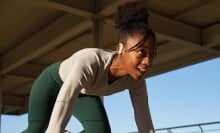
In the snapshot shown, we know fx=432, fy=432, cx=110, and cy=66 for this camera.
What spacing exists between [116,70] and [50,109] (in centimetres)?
44

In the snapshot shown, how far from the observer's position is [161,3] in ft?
27.8

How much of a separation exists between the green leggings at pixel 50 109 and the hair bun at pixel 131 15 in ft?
1.48

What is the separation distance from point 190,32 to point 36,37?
3581 millimetres

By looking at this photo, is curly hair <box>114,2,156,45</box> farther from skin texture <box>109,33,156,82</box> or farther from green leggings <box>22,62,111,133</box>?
green leggings <box>22,62,111,133</box>

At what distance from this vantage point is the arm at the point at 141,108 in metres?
2.05

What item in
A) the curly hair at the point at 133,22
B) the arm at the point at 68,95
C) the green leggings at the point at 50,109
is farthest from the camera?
the green leggings at the point at 50,109

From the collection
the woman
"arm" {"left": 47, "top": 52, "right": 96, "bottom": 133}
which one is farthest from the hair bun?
"arm" {"left": 47, "top": 52, "right": 96, "bottom": 133}

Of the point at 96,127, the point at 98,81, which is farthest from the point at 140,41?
the point at 96,127

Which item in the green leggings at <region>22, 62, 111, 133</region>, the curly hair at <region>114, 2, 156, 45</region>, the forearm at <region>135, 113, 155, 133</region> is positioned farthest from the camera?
the green leggings at <region>22, 62, 111, 133</region>

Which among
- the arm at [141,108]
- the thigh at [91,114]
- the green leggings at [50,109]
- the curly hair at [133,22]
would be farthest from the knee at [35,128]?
the curly hair at [133,22]

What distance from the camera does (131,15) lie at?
1945 millimetres

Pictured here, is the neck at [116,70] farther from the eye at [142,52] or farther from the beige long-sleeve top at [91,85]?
the eye at [142,52]

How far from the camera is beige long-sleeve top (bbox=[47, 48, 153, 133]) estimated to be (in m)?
1.81

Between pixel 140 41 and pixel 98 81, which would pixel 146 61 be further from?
pixel 98 81
